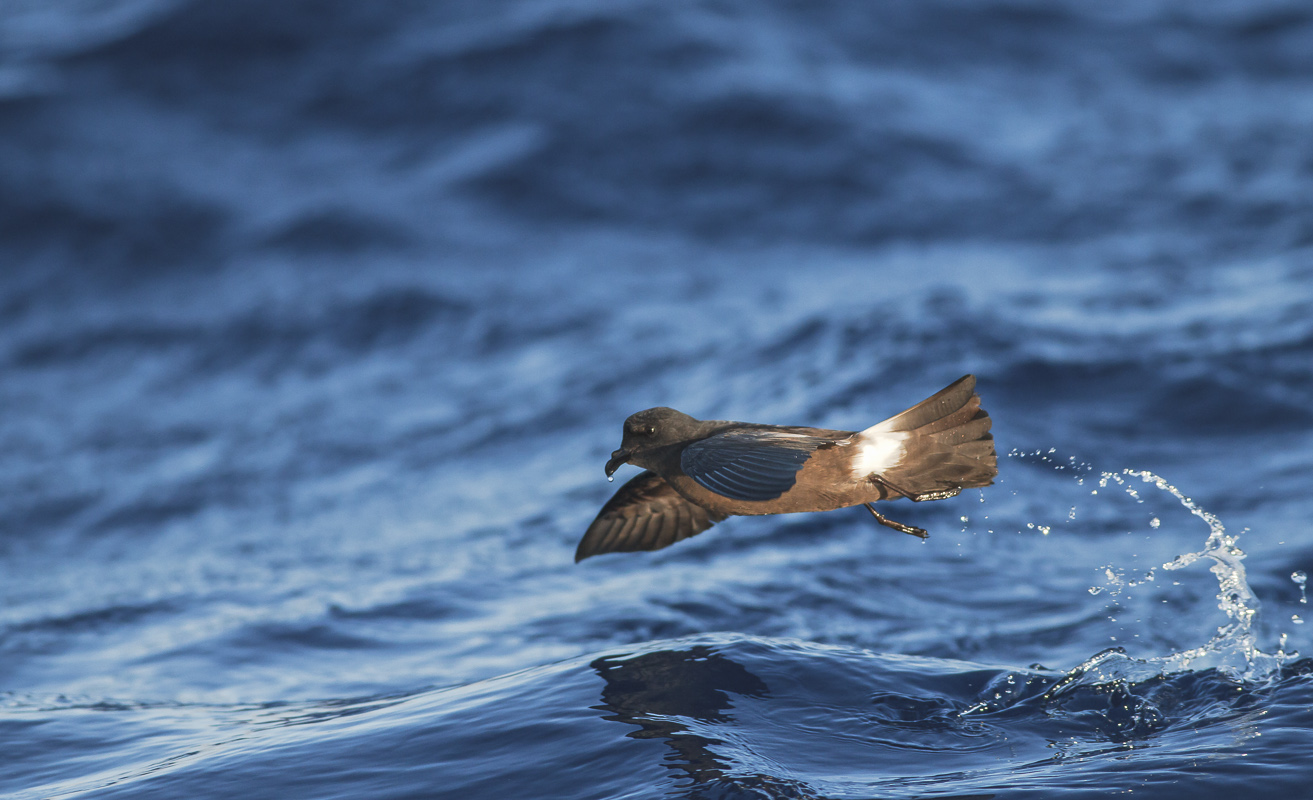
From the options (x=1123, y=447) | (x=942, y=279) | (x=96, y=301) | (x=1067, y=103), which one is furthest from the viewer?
(x=1067, y=103)

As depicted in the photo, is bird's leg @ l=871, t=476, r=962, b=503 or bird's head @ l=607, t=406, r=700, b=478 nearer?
bird's leg @ l=871, t=476, r=962, b=503

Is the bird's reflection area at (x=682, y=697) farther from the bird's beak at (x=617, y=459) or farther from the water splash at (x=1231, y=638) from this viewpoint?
the water splash at (x=1231, y=638)

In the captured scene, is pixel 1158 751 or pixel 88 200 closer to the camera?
pixel 1158 751

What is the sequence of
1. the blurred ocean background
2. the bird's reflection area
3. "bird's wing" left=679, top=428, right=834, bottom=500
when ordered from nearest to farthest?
"bird's wing" left=679, top=428, right=834, bottom=500, the bird's reflection area, the blurred ocean background

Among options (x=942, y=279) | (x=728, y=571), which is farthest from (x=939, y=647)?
(x=942, y=279)

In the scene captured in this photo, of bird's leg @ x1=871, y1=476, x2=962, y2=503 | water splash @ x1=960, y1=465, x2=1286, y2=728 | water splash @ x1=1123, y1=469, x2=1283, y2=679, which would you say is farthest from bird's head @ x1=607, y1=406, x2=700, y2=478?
water splash @ x1=1123, y1=469, x2=1283, y2=679

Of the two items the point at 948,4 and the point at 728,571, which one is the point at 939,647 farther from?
the point at 948,4

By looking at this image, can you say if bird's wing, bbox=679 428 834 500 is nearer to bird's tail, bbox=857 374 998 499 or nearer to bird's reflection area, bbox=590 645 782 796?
bird's tail, bbox=857 374 998 499

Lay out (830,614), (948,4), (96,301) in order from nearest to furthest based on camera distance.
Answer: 1. (830,614)
2. (96,301)
3. (948,4)
